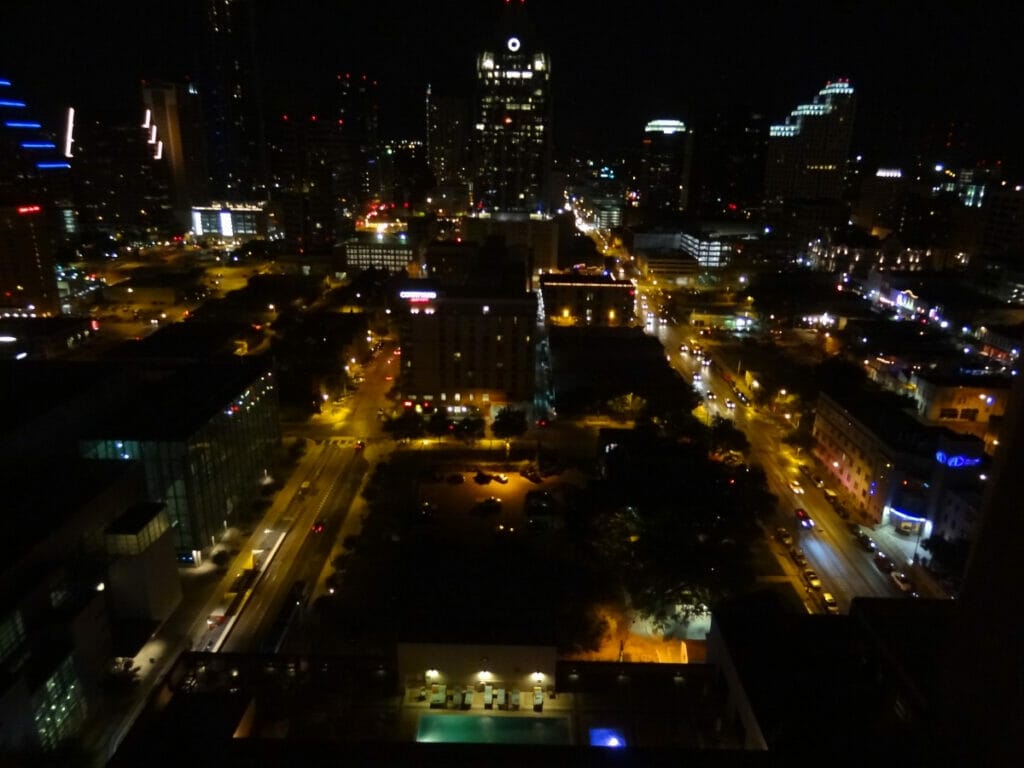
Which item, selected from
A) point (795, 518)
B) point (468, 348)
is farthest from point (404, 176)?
point (795, 518)

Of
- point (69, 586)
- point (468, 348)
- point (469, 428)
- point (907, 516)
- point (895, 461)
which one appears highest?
point (468, 348)

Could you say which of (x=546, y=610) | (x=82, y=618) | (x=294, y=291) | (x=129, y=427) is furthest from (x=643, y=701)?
(x=294, y=291)

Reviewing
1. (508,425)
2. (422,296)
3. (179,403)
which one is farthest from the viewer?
(422,296)

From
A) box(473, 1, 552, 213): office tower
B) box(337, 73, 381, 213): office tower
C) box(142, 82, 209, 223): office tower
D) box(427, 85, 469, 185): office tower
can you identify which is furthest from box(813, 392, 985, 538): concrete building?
box(427, 85, 469, 185): office tower

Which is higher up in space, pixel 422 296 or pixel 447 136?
pixel 447 136

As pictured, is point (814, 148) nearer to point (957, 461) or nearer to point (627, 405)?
point (627, 405)

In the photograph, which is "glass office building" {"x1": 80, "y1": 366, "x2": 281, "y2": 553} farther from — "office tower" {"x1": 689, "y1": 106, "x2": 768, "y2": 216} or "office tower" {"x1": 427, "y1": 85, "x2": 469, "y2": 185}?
"office tower" {"x1": 427, "y1": 85, "x2": 469, "y2": 185}
